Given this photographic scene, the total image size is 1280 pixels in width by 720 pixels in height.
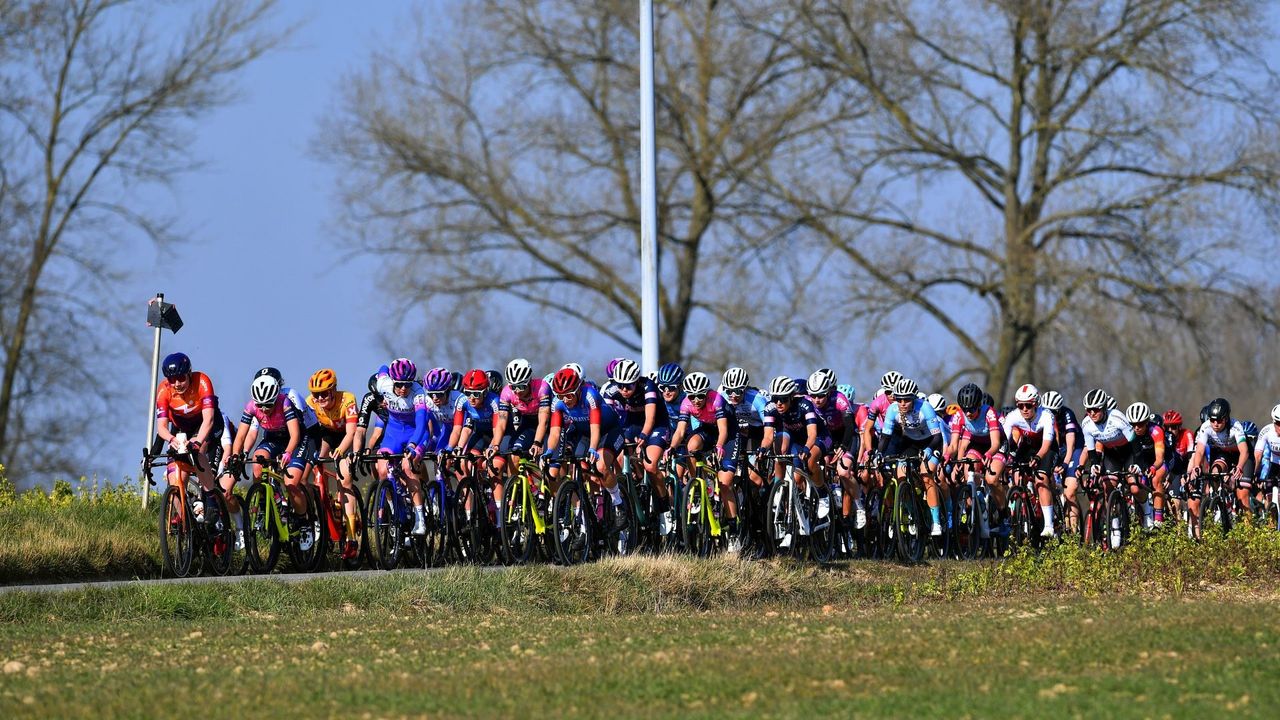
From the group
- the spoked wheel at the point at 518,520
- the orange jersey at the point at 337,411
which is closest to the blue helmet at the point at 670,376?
the spoked wheel at the point at 518,520

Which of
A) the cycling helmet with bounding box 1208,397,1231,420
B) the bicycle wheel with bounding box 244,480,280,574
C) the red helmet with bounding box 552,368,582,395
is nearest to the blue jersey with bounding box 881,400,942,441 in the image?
the cycling helmet with bounding box 1208,397,1231,420

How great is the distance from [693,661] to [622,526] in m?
8.11

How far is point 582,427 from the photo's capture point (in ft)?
62.1

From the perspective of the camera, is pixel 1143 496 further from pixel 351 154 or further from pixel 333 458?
pixel 351 154

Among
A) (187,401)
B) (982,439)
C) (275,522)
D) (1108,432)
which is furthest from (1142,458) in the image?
(187,401)

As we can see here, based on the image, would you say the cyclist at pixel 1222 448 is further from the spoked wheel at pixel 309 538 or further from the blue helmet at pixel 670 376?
the spoked wheel at pixel 309 538

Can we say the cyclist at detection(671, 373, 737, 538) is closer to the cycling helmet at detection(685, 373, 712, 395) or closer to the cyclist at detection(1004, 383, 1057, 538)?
the cycling helmet at detection(685, 373, 712, 395)

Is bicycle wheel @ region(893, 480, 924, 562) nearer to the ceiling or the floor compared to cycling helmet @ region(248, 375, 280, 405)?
nearer to the floor

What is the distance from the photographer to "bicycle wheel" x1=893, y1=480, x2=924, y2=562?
2144 centimetres

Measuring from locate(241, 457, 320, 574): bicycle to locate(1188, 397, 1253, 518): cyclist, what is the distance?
1200 centimetres

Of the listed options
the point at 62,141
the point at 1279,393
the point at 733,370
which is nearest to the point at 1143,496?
the point at 733,370

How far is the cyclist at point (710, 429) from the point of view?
63.6ft

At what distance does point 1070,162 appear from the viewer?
38562mm

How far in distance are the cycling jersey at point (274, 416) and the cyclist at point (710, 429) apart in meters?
3.69
